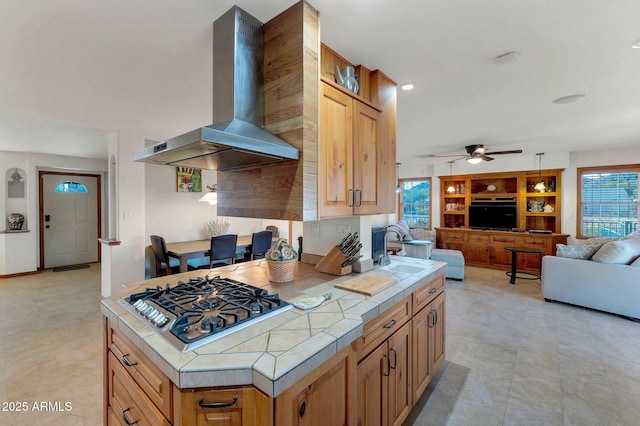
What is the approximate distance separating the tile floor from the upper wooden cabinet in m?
1.55

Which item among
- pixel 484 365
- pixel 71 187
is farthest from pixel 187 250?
pixel 71 187

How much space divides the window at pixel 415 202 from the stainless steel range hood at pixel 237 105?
21.9 feet

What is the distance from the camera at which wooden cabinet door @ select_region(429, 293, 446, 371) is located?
2.17m

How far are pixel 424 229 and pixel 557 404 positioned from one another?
5369 millimetres

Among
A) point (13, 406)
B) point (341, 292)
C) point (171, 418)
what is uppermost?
point (341, 292)

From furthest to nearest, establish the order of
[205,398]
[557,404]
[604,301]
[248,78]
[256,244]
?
1. [256,244]
2. [604,301]
3. [557,404]
4. [248,78]
5. [205,398]

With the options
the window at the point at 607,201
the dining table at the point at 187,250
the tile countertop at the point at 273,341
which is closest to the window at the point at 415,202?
the window at the point at 607,201

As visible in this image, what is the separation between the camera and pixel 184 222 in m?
5.01

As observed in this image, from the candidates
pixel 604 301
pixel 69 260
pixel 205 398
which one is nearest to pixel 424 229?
pixel 604 301

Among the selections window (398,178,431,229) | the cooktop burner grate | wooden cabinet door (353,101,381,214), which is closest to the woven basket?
the cooktop burner grate

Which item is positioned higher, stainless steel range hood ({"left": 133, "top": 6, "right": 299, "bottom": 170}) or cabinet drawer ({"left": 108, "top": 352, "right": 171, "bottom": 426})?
stainless steel range hood ({"left": 133, "top": 6, "right": 299, "bottom": 170})

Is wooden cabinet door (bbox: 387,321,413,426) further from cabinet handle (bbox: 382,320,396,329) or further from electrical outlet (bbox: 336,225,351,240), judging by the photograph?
electrical outlet (bbox: 336,225,351,240)

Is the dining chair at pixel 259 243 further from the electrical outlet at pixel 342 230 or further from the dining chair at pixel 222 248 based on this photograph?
the electrical outlet at pixel 342 230

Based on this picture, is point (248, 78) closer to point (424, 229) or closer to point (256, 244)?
point (256, 244)
